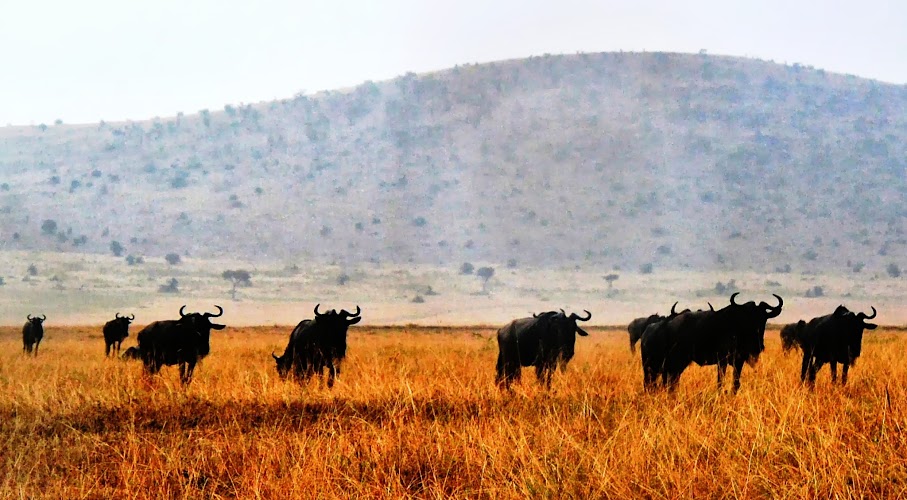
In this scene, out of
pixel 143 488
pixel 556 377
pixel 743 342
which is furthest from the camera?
pixel 556 377

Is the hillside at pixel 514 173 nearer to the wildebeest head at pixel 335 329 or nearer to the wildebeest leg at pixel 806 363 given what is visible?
the wildebeest leg at pixel 806 363

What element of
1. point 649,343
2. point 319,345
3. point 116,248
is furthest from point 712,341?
point 116,248

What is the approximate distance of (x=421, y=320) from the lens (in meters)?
58.2

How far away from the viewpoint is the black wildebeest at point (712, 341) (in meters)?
11.3

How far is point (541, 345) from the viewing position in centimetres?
1302

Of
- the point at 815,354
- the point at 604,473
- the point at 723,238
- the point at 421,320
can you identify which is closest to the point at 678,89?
the point at 723,238

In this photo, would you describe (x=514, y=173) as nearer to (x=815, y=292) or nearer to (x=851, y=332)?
(x=815, y=292)

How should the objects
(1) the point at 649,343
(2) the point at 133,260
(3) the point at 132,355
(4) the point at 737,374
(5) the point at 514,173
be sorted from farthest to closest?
(5) the point at 514,173
(2) the point at 133,260
(3) the point at 132,355
(1) the point at 649,343
(4) the point at 737,374

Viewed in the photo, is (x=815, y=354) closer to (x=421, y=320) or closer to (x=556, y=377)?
(x=556, y=377)

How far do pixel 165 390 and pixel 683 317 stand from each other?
21.0ft

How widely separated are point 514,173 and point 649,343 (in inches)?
3356

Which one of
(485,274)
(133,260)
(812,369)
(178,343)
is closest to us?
(812,369)

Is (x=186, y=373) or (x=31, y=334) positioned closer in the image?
(x=186, y=373)

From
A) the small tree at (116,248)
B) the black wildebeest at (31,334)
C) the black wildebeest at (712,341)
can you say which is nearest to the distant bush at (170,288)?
the small tree at (116,248)
